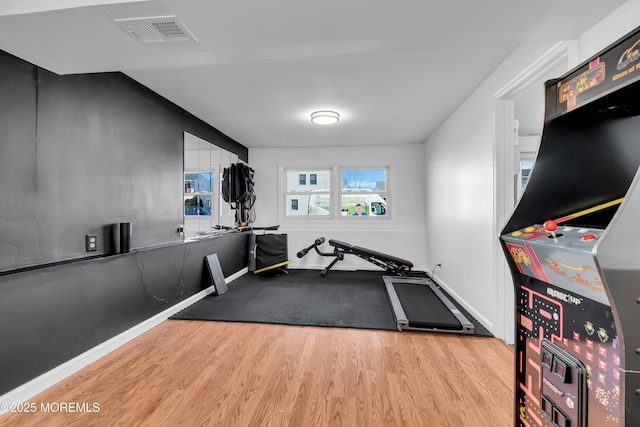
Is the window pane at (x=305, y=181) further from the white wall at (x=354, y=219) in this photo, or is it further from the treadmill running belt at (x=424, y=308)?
the treadmill running belt at (x=424, y=308)

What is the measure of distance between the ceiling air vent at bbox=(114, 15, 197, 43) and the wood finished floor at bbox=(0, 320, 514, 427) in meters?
2.11

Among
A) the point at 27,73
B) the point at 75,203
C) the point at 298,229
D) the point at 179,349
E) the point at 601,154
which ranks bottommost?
the point at 179,349

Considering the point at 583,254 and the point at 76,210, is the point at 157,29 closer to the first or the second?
the point at 76,210

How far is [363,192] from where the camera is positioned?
5.13m

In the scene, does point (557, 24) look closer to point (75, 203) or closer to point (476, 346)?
point (476, 346)

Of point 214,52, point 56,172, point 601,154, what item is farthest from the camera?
point 56,172

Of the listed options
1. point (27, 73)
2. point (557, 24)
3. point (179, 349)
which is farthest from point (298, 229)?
point (557, 24)

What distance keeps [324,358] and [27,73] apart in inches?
109

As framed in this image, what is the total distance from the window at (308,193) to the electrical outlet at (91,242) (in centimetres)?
345

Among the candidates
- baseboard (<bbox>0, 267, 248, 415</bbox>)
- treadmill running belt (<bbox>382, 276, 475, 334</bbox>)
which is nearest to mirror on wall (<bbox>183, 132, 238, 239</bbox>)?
baseboard (<bbox>0, 267, 248, 415</bbox>)

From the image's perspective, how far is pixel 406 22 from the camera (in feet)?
4.25

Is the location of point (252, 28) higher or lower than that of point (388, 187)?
higher

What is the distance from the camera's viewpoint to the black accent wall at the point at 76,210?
1.58 m

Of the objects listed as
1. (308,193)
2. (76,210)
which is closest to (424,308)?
(308,193)
